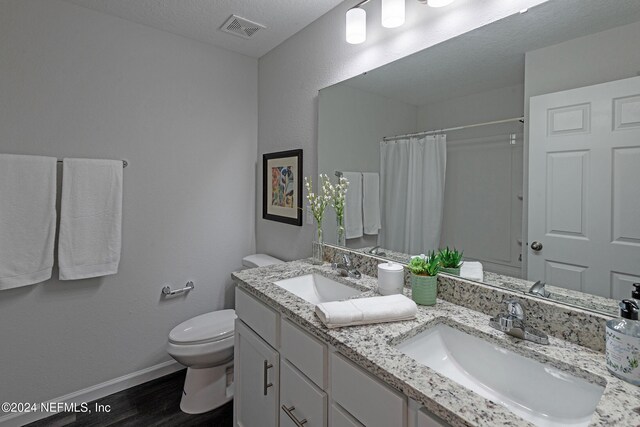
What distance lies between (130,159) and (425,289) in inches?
77.5

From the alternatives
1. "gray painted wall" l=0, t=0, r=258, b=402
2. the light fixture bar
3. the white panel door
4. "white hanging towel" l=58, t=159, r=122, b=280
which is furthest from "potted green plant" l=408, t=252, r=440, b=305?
"white hanging towel" l=58, t=159, r=122, b=280

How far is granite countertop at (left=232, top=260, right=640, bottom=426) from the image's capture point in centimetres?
60

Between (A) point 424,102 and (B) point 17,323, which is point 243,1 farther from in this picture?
(B) point 17,323

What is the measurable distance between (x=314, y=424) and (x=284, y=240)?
1388 millimetres

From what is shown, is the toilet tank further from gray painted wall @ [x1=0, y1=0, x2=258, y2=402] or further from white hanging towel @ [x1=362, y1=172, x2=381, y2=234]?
white hanging towel @ [x1=362, y1=172, x2=381, y2=234]

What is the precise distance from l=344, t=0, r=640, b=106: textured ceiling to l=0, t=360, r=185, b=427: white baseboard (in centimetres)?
231

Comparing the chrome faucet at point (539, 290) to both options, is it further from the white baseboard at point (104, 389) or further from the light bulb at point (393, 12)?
the white baseboard at point (104, 389)

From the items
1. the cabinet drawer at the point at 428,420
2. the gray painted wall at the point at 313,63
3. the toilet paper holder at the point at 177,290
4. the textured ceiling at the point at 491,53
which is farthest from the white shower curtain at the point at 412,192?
the toilet paper holder at the point at 177,290

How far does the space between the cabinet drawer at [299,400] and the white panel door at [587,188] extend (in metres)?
0.83

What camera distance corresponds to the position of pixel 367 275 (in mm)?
1549

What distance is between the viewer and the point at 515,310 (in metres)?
0.95

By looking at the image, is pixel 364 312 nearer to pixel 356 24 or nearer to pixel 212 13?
pixel 356 24

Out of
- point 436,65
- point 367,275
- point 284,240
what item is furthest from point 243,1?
point 367,275

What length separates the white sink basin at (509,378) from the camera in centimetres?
75
